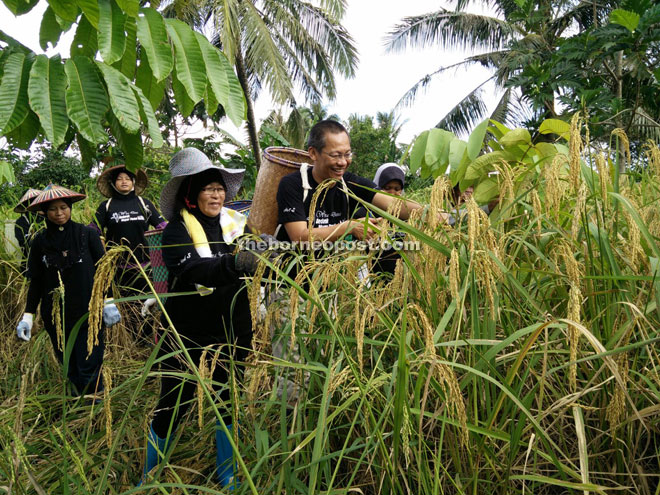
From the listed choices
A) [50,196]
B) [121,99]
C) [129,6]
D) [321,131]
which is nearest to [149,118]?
[121,99]

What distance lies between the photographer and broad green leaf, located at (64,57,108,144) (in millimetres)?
1579

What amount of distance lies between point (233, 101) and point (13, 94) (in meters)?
0.72

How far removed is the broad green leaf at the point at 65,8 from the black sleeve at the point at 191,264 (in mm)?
748

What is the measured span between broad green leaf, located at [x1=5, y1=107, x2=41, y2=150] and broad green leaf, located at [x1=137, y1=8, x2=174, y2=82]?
1.44 feet

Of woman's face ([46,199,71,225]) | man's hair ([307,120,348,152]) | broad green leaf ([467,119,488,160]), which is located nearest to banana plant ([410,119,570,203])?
broad green leaf ([467,119,488,160])

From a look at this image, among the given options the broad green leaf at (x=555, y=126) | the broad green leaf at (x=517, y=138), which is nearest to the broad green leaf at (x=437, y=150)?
the broad green leaf at (x=517, y=138)

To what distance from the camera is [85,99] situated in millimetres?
1616

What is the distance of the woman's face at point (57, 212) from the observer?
3.39m

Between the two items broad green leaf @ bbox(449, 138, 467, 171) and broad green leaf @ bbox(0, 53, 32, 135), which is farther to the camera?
broad green leaf @ bbox(449, 138, 467, 171)

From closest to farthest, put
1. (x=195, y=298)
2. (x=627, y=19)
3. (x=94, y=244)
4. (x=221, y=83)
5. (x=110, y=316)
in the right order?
(x=221, y=83) < (x=195, y=298) < (x=627, y=19) < (x=110, y=316) < (x=94, y=244)

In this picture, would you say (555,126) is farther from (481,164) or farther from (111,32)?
(111,32)

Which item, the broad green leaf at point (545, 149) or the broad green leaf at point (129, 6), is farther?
the broad green leaf at point (545, 149)

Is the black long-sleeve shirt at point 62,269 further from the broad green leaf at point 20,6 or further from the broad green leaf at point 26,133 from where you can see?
the broad green leaf at point 20,6

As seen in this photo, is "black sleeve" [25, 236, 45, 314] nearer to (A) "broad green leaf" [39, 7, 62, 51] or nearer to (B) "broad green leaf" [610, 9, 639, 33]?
(A) "broad green leaf" [39, 7, 62, 51]
